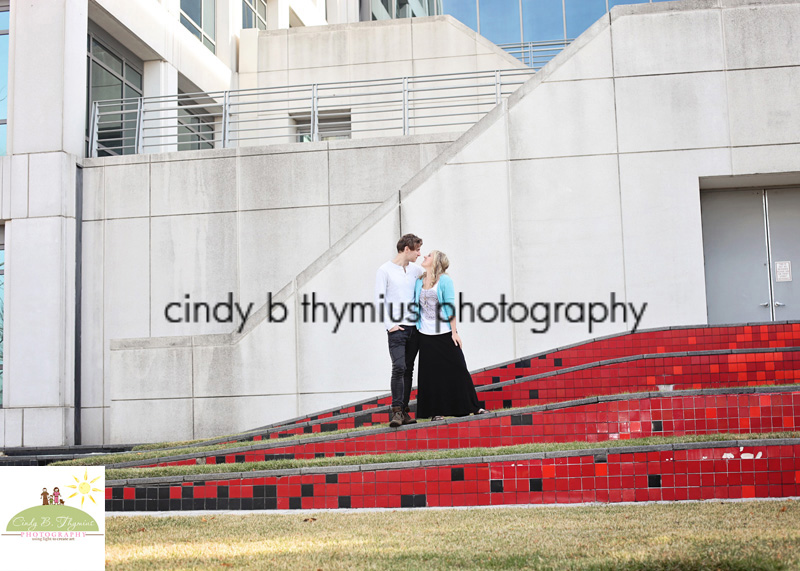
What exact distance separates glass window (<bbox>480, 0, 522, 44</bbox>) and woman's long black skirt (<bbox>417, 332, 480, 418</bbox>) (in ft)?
58.9

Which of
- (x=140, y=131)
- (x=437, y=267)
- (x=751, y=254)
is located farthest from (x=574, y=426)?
(x=140, y=131)

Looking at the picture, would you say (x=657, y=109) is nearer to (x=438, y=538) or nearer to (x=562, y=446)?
(x=562, y=446)

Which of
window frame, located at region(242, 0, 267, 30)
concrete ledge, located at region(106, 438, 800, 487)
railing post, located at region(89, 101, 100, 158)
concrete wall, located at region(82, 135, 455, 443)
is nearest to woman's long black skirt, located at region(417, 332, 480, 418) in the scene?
concrete ledge, located at region(106, 438, 800, 487)

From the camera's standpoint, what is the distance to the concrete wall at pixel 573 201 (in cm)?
1122

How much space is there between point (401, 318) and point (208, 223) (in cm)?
640

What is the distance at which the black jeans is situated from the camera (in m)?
7.82

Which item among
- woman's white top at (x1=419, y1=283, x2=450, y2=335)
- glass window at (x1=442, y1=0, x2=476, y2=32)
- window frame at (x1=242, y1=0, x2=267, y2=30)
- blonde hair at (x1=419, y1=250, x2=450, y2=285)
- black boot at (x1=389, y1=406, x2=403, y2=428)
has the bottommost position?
black boot at (x1=389, y1=406, x2=403, y2=428)

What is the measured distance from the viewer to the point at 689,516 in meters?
4.97

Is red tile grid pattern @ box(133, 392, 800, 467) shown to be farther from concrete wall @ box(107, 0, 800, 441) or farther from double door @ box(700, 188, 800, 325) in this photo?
double door @ box(700, 188, 800, 325)

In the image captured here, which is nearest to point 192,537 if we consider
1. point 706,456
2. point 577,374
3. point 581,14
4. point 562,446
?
point 562,446

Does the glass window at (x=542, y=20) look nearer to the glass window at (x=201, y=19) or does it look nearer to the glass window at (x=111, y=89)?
the glass window at (x=201, y=19)

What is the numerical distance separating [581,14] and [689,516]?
21.4m

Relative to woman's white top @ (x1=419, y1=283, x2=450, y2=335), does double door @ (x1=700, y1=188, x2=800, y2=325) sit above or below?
above

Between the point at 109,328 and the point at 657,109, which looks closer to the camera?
the point at 657,109
